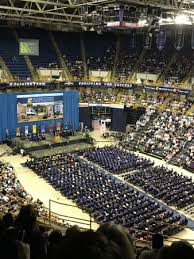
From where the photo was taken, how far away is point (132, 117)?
40812 millimetres

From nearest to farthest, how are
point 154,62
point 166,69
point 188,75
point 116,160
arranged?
point 116,160 → point 188,75 → point 166,69 → point 154,62

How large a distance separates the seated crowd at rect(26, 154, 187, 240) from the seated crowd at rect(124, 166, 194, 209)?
3.11 feet

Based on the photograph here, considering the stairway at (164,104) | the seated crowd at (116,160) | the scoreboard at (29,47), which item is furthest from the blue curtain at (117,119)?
the scoreboard at (29,47)

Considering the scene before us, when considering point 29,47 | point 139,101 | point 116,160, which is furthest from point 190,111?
point 29,47

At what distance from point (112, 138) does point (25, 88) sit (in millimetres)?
11679

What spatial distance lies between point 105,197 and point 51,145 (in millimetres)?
13316

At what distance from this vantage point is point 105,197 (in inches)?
857

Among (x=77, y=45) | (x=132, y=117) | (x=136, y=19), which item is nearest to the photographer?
(x=136, y=19)

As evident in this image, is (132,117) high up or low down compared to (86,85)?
down

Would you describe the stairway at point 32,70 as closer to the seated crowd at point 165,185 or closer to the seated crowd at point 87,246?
the seated crowd at point 165,185

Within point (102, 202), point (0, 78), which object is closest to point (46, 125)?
point (0, 78)

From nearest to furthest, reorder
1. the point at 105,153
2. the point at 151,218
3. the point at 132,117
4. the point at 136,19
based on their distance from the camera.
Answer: the point at 151,218 < the point at 136,19 < the point at 105,153 < the point at 132,117

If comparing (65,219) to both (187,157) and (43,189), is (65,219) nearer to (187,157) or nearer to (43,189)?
(43,189)

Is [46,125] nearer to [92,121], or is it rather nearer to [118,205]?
[92,121]
